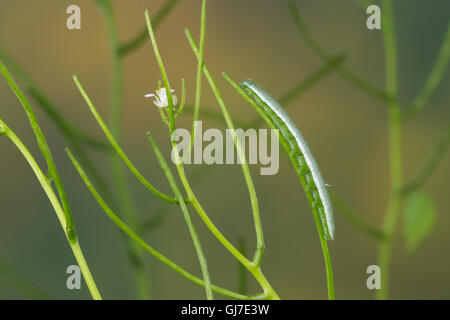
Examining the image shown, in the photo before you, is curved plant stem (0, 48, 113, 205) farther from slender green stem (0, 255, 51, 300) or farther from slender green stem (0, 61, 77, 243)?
slender green stem (0, 61, 77, 243)

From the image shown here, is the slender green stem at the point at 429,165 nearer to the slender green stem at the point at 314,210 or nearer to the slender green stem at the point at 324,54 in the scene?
the slender green stem at the point at 324,54

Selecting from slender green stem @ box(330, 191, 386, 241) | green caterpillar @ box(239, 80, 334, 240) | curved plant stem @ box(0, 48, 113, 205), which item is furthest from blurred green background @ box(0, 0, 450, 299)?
green caterpillar @ box(239, 80, 334, 240)

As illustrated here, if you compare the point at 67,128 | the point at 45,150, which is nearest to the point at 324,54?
the point at 67,128

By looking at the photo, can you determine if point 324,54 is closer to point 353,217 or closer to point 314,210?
point 353,217

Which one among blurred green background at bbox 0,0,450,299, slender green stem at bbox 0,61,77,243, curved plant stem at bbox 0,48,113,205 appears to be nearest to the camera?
slender green stem at bbox 0,61,77,243

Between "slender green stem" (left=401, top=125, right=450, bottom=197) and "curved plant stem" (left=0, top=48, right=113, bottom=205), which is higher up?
"curved plant stem" (left=0, top=48, right=113, bottom=205)

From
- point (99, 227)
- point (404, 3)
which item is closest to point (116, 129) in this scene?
point (99, 227)

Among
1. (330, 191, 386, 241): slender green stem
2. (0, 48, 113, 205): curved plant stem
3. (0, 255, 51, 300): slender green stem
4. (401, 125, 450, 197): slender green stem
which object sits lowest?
(0, 255, 51, 300): slender green stem
